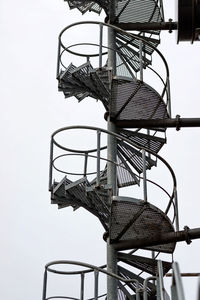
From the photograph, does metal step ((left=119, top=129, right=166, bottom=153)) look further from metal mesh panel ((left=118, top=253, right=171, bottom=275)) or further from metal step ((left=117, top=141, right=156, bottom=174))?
metal mesh panel ((left=118, top=253, right=171, bottom=275))

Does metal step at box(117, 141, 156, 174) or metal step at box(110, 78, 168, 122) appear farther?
metal step at box(117, 141, 156, 174)

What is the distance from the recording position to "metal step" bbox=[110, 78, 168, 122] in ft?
36.5

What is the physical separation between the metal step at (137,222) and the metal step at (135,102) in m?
2.29

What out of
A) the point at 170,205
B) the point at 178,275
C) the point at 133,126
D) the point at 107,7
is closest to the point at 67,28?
the point at 107,7

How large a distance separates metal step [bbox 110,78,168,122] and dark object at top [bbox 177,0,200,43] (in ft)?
4.22

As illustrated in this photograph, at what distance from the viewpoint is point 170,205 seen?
10.6 metres

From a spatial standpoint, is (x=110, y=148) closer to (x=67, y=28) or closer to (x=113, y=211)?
(x=113, y=211)

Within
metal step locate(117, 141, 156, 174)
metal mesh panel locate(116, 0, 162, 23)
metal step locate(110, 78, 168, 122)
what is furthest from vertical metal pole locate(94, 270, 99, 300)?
metal mesh panel locate(116, 0, 162, 23)

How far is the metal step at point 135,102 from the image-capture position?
11.1 m

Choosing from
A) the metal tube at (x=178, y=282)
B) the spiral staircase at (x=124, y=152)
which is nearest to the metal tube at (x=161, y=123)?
the spiral staircase at (x=124, y=152)

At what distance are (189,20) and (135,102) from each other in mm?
1706

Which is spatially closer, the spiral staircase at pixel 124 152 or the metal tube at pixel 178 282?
the metal tube at pixel 178 282

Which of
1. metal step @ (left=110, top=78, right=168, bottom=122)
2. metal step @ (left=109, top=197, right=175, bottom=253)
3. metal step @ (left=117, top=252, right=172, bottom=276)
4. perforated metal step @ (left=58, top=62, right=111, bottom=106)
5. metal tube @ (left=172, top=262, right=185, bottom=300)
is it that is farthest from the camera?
perforated metal step @ (left=58, top=62, right=111, bottom=106)

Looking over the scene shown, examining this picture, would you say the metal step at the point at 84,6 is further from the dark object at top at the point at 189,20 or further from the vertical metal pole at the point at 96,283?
the vertical metal pole at the point at 96,283
